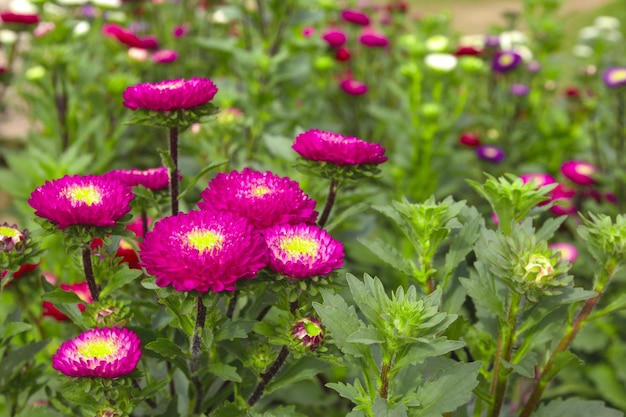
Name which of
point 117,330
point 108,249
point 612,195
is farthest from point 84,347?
point 612,195

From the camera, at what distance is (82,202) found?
0.97 meters

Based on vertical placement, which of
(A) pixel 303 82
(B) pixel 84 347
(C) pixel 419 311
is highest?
(C) pixel 419 311

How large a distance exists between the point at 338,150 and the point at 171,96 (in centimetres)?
31

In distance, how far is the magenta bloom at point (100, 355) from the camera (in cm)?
92

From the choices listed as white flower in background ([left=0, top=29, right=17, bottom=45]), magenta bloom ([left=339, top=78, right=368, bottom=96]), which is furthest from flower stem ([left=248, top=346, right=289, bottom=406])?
white flower in background ([left=0, top=29, right=17, bottom=45])

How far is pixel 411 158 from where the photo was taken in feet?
9.87

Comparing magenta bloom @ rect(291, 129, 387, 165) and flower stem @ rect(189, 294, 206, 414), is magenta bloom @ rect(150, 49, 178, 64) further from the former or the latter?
flower stem @ rect(189, 294, 206, 414)

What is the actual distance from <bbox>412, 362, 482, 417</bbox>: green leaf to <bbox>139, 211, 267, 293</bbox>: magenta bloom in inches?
12.8

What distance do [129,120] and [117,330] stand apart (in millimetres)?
370

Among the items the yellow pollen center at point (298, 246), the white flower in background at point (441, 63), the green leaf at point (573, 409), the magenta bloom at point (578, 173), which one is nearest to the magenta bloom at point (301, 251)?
the yellow pollen center at point (298, 246)

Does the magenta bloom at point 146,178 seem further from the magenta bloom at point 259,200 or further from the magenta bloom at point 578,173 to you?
the magenta bloom at point 578,173

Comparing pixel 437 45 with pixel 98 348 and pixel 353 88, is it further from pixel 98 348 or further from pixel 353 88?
pixel 98 348

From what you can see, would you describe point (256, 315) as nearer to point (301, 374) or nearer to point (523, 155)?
point (301, 374)

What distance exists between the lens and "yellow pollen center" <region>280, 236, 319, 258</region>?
0.96 metres
